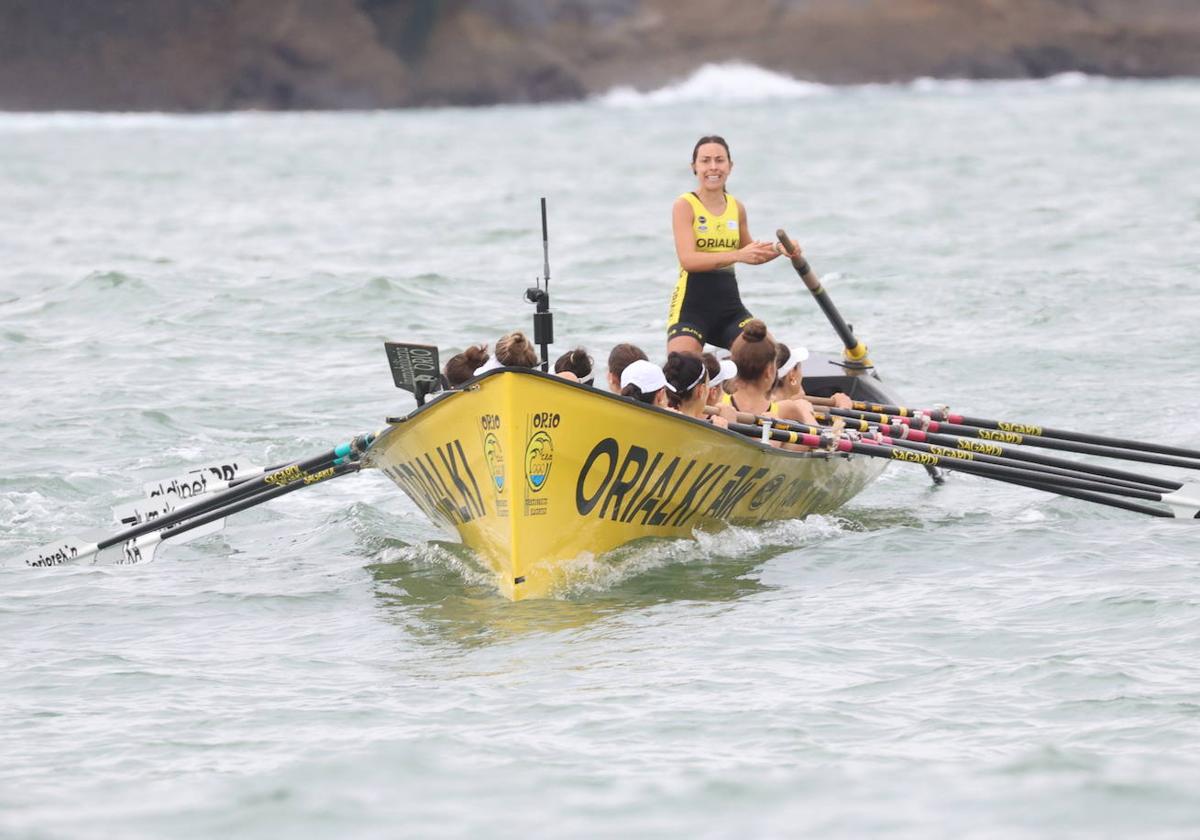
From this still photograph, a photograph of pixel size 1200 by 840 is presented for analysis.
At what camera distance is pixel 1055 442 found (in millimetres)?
10602

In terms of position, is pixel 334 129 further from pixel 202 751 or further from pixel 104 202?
pixel 202 751

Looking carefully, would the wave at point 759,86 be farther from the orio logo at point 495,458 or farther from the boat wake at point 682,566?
the orio logo at point 495,458

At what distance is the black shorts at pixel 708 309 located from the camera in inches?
441

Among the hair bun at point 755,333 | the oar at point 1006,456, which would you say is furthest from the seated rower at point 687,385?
the hair bun at point 755,333

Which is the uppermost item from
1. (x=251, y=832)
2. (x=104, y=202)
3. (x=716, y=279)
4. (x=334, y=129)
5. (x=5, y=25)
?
(x=5, y=25)

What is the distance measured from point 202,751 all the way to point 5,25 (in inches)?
3801

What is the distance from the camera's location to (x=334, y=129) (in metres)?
72.1

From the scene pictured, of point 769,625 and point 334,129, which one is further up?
point 334,129

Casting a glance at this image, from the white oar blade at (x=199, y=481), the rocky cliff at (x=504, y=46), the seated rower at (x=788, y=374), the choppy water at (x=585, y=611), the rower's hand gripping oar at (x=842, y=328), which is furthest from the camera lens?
the rocky cliff at (x=504, y=46)

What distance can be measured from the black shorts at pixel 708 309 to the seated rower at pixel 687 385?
69.7 inches

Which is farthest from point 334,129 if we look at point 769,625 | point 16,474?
point 769,625

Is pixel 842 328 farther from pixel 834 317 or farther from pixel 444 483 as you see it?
pixel 444 483

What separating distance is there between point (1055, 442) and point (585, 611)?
3521 mm

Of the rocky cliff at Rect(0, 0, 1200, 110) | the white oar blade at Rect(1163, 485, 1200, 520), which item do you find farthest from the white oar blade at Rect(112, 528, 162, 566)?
the rocky cliff at Rect(0, 0, 1200, 110)
